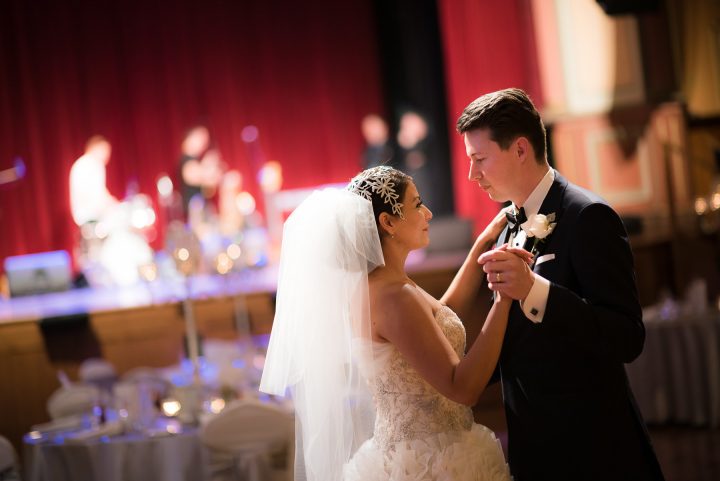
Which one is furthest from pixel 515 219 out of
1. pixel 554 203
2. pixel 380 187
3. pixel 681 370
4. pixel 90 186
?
pixel 90 186

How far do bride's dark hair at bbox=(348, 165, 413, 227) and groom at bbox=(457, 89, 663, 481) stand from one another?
0.36m

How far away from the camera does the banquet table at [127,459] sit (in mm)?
4266

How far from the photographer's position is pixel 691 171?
8.38 m

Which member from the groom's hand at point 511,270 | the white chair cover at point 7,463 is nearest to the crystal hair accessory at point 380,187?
the groom's hand at point 511,270

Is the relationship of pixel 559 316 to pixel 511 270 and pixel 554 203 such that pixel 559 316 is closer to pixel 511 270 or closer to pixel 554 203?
pixel 511 270

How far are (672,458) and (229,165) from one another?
27.9 ft

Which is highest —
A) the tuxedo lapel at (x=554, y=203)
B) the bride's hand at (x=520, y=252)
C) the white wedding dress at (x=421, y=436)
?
the tuxedo lapel at (x=554, y=203)

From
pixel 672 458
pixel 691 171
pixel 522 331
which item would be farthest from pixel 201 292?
pixel 522 331

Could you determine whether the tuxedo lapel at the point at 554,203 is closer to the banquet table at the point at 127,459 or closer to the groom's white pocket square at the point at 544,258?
the groom's white pocket square at the point at 544,258

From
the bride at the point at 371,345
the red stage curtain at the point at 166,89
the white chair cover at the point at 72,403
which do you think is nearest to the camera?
the bride at the point at 371,345

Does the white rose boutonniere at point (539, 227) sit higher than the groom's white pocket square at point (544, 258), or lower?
higher

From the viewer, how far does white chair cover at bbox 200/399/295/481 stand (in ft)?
13.6

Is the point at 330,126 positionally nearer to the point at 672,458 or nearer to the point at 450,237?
the point at 450,237

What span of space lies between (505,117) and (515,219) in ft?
1.08
